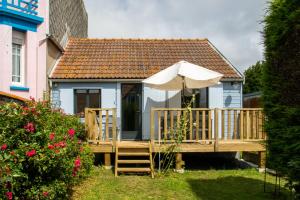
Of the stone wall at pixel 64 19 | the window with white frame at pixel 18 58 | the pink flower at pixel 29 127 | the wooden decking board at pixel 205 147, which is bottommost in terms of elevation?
the wooden decking board at pixel 205 147

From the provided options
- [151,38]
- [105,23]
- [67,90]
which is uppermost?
[105,23]

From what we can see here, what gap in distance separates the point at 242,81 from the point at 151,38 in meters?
5.45

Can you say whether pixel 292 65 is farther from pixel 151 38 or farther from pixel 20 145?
pixel 151 38

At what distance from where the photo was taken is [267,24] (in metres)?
6.29

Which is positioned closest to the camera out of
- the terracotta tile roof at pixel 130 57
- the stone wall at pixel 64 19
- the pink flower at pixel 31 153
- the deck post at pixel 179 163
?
the pink flower at pixel 31 153

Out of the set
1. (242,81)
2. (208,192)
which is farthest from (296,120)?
(242,81)

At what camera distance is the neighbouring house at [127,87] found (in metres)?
13.4

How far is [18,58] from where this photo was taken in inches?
482

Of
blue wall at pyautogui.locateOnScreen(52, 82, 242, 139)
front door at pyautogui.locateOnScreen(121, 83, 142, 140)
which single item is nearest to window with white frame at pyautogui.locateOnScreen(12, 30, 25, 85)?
blue wall at pyautogui.locateOnScreen(52, 82, 242, 139)

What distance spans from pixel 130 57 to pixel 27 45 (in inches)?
174

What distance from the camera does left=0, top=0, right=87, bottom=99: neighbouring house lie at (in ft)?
37.0

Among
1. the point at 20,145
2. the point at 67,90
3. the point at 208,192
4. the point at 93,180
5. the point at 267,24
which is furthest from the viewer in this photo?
the point at 67,90

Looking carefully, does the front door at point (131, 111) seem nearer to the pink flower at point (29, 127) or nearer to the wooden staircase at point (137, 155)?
the wooden staircase at point (137, 155)

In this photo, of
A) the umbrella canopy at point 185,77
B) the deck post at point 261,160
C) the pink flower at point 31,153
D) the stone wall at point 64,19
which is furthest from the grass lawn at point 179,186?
the stone wall at point 64,19
